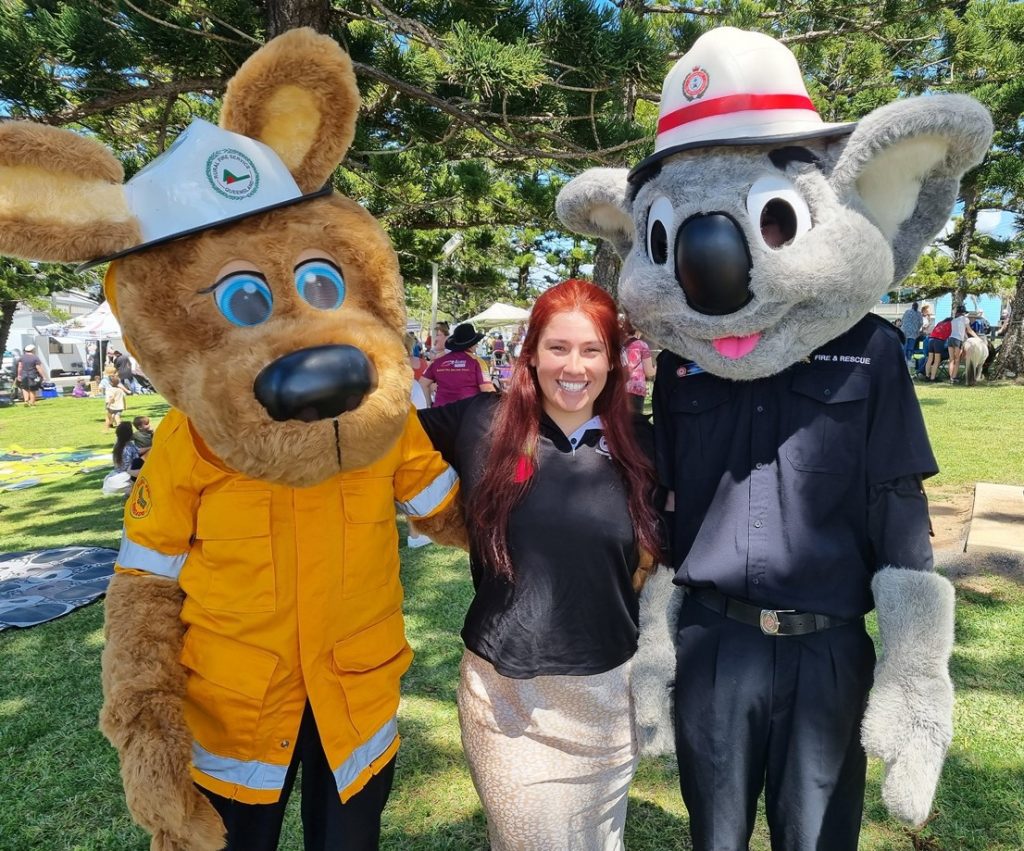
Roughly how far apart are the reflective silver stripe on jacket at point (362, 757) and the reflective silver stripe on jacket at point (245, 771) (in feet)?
0.42

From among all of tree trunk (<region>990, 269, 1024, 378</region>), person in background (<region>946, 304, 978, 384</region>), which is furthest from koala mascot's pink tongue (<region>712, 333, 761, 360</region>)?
tree trunk (<region>990, 269, 1024, 378</region>)

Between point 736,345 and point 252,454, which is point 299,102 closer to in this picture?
point 252,454

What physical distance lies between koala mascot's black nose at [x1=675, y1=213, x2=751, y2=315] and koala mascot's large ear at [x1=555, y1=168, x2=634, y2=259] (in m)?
0.31

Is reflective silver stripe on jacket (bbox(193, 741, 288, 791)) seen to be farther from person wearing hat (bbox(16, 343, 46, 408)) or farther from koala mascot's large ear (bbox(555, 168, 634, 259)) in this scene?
person wearing hat (bbox(16, 343, 46, 408))

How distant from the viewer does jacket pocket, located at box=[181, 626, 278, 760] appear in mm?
1481

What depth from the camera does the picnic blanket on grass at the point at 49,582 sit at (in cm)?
431

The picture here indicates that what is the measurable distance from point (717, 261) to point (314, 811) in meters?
1.57

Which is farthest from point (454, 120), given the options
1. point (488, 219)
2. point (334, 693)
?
point (334, 693)

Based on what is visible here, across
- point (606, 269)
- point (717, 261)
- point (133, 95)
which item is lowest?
point (717, 261)

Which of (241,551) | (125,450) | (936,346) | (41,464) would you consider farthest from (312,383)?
(936,346)

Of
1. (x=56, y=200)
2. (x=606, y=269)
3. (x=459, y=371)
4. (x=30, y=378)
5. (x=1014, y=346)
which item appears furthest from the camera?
(x=30, y=378)

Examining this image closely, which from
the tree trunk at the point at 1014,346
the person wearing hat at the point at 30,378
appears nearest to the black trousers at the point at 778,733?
the tree trunk at the point at 1014,346

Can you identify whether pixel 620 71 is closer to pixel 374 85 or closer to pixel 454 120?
pixel 454 120

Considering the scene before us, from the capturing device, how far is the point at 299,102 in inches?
62.4
